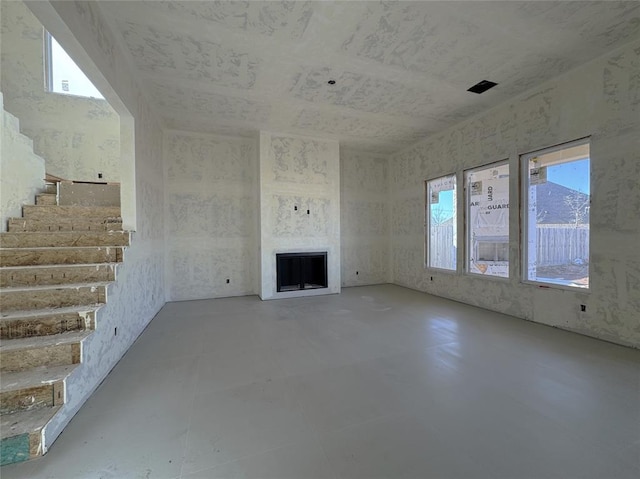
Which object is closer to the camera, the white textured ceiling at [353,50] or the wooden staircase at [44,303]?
the wooden staircase at [44,303]

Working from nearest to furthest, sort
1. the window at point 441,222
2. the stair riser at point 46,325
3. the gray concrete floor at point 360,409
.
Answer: the gray concrete floor at point 360,409, the stair riser at point 46,325, the window at point 441,222

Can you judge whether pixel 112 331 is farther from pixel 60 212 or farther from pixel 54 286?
pixel 60 212

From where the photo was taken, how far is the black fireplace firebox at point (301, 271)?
17.7 feet

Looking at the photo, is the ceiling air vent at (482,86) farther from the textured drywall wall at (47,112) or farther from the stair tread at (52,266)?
the textured drywall wall at (47,112)

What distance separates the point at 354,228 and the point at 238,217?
9.23ft

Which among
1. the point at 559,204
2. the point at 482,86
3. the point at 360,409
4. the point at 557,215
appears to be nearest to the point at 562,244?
the point at 557,215

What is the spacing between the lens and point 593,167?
314 cm

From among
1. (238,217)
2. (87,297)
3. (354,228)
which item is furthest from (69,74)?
(354,228)

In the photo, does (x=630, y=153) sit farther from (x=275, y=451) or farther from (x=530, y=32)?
(x=275, y=451)

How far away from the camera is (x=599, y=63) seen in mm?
3055

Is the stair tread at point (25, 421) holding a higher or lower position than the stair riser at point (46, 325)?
lower

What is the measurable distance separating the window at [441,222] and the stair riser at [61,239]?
205 inches

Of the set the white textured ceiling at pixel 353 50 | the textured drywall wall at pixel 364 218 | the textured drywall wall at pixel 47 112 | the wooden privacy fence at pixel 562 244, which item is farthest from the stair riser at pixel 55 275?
the wooden privacy fence at pixel 562 244

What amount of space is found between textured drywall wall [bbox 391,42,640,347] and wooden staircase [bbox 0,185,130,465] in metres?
5.10
